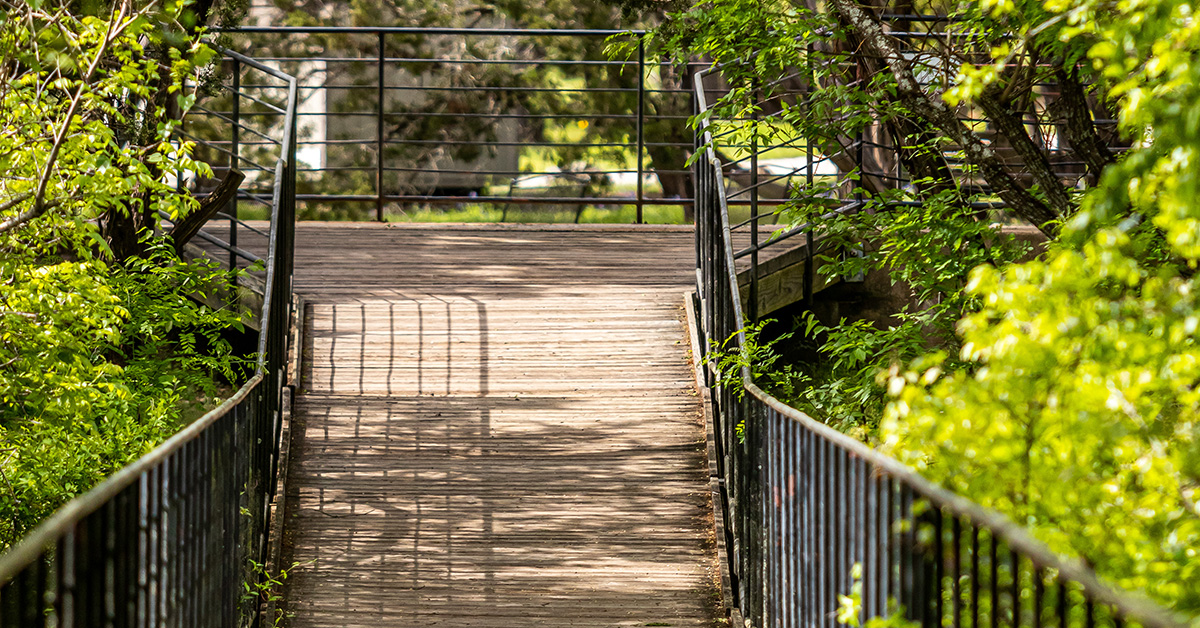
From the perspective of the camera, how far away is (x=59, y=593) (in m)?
1.84

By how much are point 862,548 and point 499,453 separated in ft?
9.08

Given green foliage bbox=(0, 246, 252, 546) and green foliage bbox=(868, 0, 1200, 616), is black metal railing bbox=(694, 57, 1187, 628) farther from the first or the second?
green foliage bbox=(0, 246, 252, 546)

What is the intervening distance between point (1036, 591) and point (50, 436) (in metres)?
3.26

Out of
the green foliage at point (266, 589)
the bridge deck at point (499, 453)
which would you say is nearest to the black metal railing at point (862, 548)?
the bridge deck at point (499, 453)

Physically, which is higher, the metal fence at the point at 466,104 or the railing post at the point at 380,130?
the metal fence at the point at 466,104

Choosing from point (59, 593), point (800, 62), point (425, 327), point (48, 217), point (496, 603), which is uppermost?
point (800, 62)

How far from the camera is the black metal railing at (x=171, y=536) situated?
1.84 m

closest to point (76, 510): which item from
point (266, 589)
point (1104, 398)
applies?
point (1104, 398)

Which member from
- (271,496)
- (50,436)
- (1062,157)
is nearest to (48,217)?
(50,436)

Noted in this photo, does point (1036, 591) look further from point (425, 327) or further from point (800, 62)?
point (425, 327)

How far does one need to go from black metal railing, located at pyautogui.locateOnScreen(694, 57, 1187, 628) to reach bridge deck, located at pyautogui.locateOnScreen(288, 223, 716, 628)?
16.4 inches

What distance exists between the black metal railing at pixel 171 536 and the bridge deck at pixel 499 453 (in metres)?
0.41

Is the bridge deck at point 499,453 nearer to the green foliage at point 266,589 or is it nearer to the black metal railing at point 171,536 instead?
the green foliage at point 266,589

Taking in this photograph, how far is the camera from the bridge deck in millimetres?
4109
